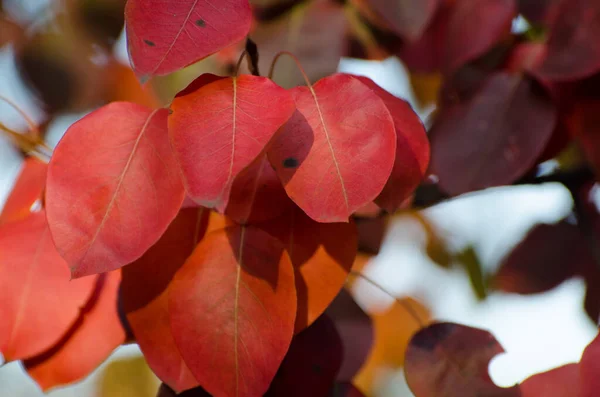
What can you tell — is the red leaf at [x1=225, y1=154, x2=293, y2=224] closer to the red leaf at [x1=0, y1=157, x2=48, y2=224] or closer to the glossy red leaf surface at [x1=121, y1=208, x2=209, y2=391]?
the glossy red leaf surface at [x1=121, y1=208, x2=209, y2=391]

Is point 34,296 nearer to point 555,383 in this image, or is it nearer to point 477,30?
point 555,383

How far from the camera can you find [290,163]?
437 mm

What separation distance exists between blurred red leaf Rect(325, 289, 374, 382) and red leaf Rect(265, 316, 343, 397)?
123mm

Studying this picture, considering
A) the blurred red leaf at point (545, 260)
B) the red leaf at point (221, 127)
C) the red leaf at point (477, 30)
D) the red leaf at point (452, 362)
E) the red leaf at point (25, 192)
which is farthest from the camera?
the blurred red leaf at point (545, 260)

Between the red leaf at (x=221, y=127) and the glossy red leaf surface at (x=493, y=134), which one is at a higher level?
the red leaf at (x=221, y=127)

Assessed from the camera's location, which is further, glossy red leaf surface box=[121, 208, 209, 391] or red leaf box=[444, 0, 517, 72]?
red leaf box=[444, 0, 517, 72]

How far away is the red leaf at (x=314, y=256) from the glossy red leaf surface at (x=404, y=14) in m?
0.32

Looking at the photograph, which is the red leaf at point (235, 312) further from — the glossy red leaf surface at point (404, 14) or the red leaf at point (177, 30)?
the glossy red leaf surface at point (404, 14)

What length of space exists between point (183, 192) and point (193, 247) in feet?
0.25

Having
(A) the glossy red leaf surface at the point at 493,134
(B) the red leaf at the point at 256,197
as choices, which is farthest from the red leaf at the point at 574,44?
(B) the red leaf at the point at 256,197

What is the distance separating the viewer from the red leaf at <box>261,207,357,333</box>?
50cm

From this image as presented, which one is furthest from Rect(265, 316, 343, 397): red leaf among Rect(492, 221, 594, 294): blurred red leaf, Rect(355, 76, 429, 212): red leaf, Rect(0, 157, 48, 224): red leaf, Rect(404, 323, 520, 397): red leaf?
Rect(492, 221, 594, 294): blurred red leaf

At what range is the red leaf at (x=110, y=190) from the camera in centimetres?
44

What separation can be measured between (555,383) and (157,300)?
0.34 metres
